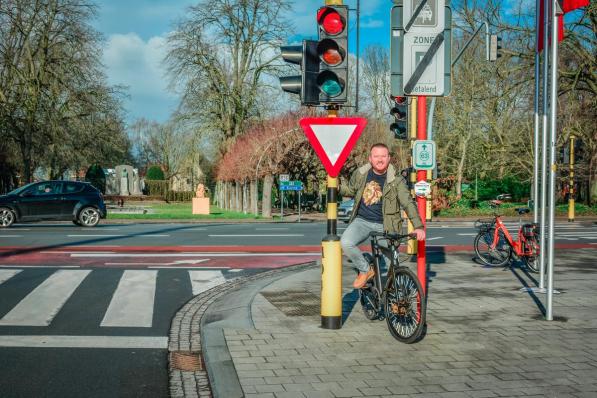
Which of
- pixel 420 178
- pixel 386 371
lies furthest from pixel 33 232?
pixel 386 371

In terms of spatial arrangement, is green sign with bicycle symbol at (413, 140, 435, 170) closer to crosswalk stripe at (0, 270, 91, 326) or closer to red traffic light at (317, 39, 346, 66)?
red traffic light at (317, 39, 346, 66)

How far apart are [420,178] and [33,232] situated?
16.0 meters

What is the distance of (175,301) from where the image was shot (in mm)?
9148

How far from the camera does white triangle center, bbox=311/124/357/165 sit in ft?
22.0

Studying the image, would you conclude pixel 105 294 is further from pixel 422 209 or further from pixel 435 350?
pixel 435 350

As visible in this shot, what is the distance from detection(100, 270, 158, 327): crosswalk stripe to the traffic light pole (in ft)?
7.11

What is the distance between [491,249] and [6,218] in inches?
679

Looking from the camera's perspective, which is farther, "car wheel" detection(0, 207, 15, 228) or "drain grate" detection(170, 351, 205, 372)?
"car wheel" detection(0, 207, 15, 228)

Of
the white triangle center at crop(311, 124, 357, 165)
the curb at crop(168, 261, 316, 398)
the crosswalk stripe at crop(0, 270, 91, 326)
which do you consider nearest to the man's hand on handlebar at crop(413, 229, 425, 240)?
the white triangle center at crop(311, 124, 357, 165)

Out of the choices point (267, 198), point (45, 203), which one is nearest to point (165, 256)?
point (45, 203)

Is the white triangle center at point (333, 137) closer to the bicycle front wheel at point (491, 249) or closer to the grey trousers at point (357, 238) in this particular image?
the grey trousers at point (357, 238)

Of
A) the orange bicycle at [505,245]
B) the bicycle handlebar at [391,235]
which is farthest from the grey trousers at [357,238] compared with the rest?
the orange bicycle at [505,245]

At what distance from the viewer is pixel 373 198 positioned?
7.21m

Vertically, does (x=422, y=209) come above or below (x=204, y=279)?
above
